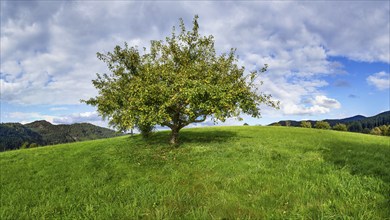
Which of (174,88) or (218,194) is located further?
(174,88)

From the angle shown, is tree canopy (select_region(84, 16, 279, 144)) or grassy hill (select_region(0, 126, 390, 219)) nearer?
grassy hill (select_region(0, 126, 390, 219))

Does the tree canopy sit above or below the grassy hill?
above

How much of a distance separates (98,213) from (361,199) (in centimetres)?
816

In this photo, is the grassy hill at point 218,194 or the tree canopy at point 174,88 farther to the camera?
the tree canopy at point 174,88

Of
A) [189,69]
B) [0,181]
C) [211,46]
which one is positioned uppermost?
[211,46]

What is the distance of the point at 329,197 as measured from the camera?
28.3ft

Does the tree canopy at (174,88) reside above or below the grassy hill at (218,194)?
above

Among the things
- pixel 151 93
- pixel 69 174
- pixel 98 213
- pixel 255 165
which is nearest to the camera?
pixel 98 213

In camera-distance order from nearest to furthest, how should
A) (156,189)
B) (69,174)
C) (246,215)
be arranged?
(246,215) < (156,189) < (69,174)

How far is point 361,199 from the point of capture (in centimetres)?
847

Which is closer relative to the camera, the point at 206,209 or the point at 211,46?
the point at 206,209

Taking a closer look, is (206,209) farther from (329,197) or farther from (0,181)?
(0,181)

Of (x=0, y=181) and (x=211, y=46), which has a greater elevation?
(x=211, y=46)

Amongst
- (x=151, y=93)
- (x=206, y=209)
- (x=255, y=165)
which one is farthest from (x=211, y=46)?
(x=206, y=209)
